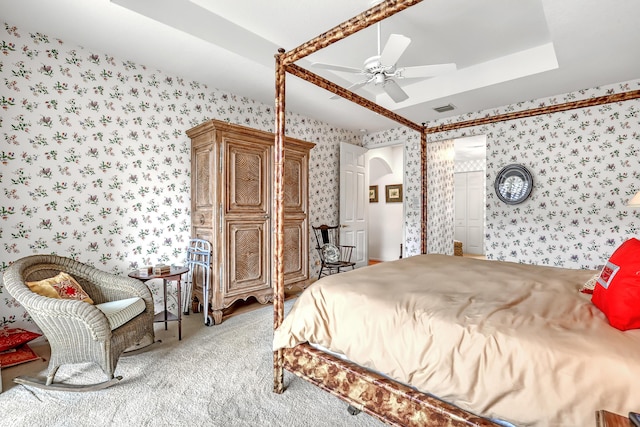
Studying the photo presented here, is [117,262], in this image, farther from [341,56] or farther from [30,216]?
[341,56]

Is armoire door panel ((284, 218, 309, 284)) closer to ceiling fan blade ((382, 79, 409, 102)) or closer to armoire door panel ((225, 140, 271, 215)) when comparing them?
armoire door panel ((225, 140, 271, 215))

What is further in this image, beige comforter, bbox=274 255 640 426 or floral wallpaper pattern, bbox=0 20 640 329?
floral wallpaper pattern, bbox=0 20 640 329

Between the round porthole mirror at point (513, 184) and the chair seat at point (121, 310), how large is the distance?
432cm

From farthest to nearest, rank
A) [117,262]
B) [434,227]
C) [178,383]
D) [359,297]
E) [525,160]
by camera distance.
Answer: [434,227] → [525,160] → [117,262] → [178,383] → [359,297]

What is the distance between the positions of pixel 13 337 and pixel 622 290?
368 cm

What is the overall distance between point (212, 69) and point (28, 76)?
1480 mm

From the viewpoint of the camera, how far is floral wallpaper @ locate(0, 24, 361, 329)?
2.56 m

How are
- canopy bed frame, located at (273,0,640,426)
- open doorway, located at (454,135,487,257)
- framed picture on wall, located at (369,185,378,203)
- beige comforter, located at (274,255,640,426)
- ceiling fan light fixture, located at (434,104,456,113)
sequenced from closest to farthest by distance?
beige comforter, located at (274,255,640,426), canopy bed frame, located at (273,0,640,426), ceiling fan light fixture, located at (434,104,456,113), framed picture on wall, located at (369,185,378,203), open doorway, located at (454,135,487,257)

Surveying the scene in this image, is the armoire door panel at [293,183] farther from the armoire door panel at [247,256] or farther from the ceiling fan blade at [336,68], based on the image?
the ceiling fan blade at [336,68]

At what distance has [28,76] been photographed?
103 inches

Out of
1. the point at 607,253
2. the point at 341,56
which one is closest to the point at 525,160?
the point at 607,253

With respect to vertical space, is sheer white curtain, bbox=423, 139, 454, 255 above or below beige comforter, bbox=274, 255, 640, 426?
above

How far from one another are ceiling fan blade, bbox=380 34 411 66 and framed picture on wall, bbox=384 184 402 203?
470cm

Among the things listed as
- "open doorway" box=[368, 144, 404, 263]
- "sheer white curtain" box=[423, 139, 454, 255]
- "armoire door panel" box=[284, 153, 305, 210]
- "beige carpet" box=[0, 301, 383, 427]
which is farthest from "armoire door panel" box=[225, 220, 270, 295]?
"open doorway" box=[368, 144, 404, 263]
